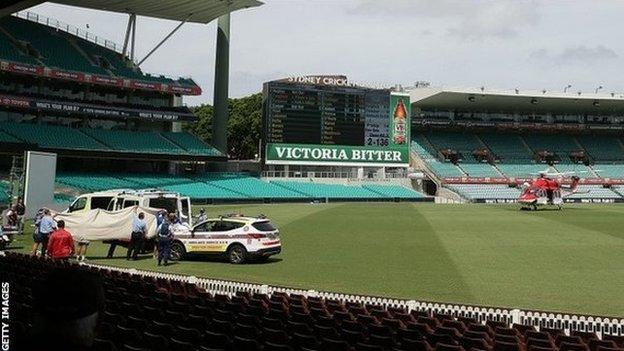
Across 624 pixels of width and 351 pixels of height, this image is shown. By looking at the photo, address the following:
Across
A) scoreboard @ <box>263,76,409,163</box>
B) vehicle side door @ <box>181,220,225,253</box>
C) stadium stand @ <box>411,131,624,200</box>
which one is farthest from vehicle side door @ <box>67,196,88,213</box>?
stadium stand @ <box>411,131,624,200</box>

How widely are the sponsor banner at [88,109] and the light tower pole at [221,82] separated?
3.15m

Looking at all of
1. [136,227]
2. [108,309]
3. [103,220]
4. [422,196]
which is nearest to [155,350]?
[108,309]

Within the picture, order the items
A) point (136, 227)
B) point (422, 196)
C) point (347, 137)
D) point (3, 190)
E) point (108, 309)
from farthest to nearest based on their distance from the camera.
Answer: point (422, 196)
point (347, 137)
point (3, 190)
point (136, 227)
point (108, 309)

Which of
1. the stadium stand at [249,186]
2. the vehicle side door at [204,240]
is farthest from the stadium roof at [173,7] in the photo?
the vehicle side door at [204,240]

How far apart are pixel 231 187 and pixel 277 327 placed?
59.0m

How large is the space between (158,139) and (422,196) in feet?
106

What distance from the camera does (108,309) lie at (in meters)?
8.91

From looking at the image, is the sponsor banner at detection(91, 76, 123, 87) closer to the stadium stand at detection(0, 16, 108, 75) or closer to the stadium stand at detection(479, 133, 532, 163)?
the stadium stand at detection(0, 16, 108, 75)

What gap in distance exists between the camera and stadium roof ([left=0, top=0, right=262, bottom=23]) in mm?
61031

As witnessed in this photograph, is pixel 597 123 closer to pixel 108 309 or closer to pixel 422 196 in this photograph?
pixel 422 196

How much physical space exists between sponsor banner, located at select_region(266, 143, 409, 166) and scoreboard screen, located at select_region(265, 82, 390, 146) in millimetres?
676

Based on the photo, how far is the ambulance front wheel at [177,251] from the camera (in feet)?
72.9

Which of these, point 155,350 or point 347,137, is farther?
point 347,137

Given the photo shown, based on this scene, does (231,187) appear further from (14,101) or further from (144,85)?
(14,101)
